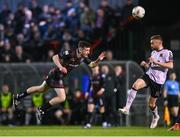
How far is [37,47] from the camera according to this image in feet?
101

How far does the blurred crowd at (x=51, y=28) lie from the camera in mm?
30375

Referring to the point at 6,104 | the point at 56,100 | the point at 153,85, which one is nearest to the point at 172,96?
the point at 153,85

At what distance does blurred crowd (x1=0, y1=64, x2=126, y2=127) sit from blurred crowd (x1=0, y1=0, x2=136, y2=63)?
184cm

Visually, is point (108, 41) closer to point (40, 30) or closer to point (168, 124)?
point (40, 30)

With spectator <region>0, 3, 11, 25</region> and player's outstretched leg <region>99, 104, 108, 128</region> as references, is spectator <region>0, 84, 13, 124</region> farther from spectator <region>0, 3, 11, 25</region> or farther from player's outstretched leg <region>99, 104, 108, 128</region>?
spectator <region>0, 3, 11, 25</region>

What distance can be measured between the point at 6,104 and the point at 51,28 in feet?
13.6

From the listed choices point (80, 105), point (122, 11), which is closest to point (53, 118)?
point (80, 105)

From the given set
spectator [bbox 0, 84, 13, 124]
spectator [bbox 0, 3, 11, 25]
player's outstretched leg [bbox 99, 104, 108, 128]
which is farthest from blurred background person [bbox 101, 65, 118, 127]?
spectator [bbox 0, 3, 11, 25]

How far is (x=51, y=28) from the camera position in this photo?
31.2 metres

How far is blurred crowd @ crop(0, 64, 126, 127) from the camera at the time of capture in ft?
91.1

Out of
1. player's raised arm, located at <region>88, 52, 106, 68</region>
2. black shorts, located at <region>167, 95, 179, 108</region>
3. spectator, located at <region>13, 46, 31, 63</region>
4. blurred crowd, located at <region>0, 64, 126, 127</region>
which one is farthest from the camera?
spectator, located at <region>13, 46, 31, 63</region>

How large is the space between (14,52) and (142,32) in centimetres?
517

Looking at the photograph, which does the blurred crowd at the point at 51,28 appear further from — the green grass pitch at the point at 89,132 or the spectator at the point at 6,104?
the green grass pitch at the point at 89,132

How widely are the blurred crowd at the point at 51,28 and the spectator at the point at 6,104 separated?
5.39 feet
